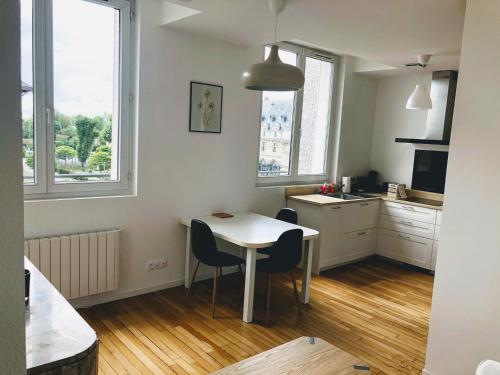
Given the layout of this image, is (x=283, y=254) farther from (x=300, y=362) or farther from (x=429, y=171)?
(x=429, y=171)

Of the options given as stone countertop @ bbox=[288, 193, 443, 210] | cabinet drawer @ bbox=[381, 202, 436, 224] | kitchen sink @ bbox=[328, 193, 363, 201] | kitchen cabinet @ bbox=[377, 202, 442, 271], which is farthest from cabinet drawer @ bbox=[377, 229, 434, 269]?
kitchen sink @ bbox=[328, 193, 363, 201]

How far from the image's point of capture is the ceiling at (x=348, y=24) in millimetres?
2789

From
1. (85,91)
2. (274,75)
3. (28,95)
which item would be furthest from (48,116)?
(274,75)

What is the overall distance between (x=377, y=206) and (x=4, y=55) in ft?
17.0

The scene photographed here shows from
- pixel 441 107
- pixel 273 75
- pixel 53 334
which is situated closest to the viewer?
pixel 53 334

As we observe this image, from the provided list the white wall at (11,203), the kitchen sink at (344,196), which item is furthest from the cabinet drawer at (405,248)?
the white wall at (11,203)

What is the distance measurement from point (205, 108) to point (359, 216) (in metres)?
2.39

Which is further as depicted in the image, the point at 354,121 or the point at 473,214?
the point at 354,121

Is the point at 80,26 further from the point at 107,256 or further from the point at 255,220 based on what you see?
the point at 255,220

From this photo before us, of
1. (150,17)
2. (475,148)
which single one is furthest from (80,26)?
(475,148)

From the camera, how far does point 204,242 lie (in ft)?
11.3

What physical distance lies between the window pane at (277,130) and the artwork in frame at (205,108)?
731 millimetres

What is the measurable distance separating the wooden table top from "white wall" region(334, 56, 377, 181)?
379 centimetres

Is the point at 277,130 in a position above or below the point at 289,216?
above
